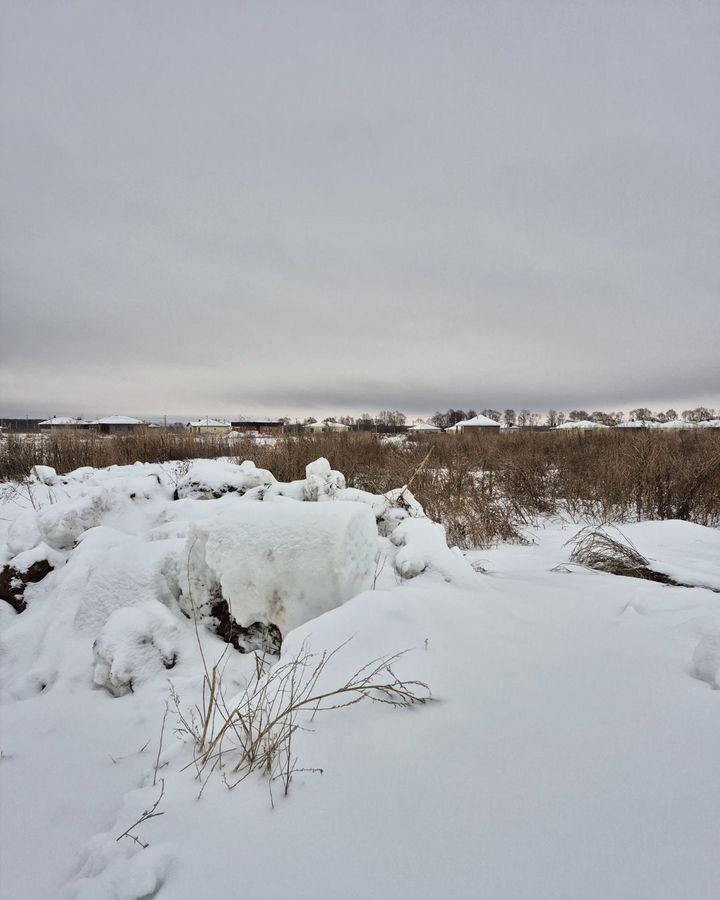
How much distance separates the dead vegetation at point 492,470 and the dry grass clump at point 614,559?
4.57 ft

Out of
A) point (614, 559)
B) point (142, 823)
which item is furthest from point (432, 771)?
point (614, 559)

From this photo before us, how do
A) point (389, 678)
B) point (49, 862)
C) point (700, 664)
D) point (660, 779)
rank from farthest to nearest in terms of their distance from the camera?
point (389, 678) → point (700, 664) → point (49, 862) → point (660, 779)

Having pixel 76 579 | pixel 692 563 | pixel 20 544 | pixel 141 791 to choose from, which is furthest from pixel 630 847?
pixel 20 544

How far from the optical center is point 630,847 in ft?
3.22

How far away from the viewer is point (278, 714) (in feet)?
5.20

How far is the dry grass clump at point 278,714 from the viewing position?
1343 millimetres

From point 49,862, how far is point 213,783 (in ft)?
1.91

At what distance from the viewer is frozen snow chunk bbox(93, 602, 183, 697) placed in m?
2.42

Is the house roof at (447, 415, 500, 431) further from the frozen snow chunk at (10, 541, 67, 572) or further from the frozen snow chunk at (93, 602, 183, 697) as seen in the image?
the frozen snow chunk at (93, 602, 183, 697)

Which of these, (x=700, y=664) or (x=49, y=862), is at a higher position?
(x=700, y=664)

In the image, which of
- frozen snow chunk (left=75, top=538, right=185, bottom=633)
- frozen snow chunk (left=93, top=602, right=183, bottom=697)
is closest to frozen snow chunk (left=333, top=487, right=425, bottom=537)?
frozen snow chunk (left=75, top=538, right=185, bottom=633)

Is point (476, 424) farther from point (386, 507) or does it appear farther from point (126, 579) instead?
point (126, 579)

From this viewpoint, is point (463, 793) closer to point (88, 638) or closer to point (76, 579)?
point (88, 638)

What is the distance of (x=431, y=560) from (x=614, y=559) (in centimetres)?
185
